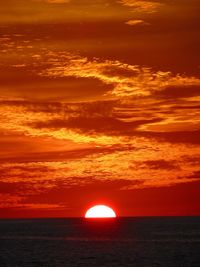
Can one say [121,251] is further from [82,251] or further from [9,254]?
[9,254]

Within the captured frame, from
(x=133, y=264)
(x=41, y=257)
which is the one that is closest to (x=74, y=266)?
(x=133, y=264)

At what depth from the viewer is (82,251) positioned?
124062 mm

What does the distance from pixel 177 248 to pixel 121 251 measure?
542 inches

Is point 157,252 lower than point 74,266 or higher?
higher

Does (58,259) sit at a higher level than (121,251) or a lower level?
lower

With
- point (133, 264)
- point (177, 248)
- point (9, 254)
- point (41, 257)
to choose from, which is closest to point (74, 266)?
point (133, 264)

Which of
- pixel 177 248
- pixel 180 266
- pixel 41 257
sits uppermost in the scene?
pixel 177 248

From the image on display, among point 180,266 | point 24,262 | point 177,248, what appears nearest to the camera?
point 180,266

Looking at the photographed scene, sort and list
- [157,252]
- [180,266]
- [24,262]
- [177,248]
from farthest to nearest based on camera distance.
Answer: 1. [177,248]
2. [157,252]
3. [24,262]
4. [180,266]

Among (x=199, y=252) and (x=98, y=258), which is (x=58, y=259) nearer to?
(x=98, y=258)

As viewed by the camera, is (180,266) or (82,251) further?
(82,251)

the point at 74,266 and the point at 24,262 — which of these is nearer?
the point at 74,266

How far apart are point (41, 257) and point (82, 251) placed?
12769mm

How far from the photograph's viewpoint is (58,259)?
10738cm
